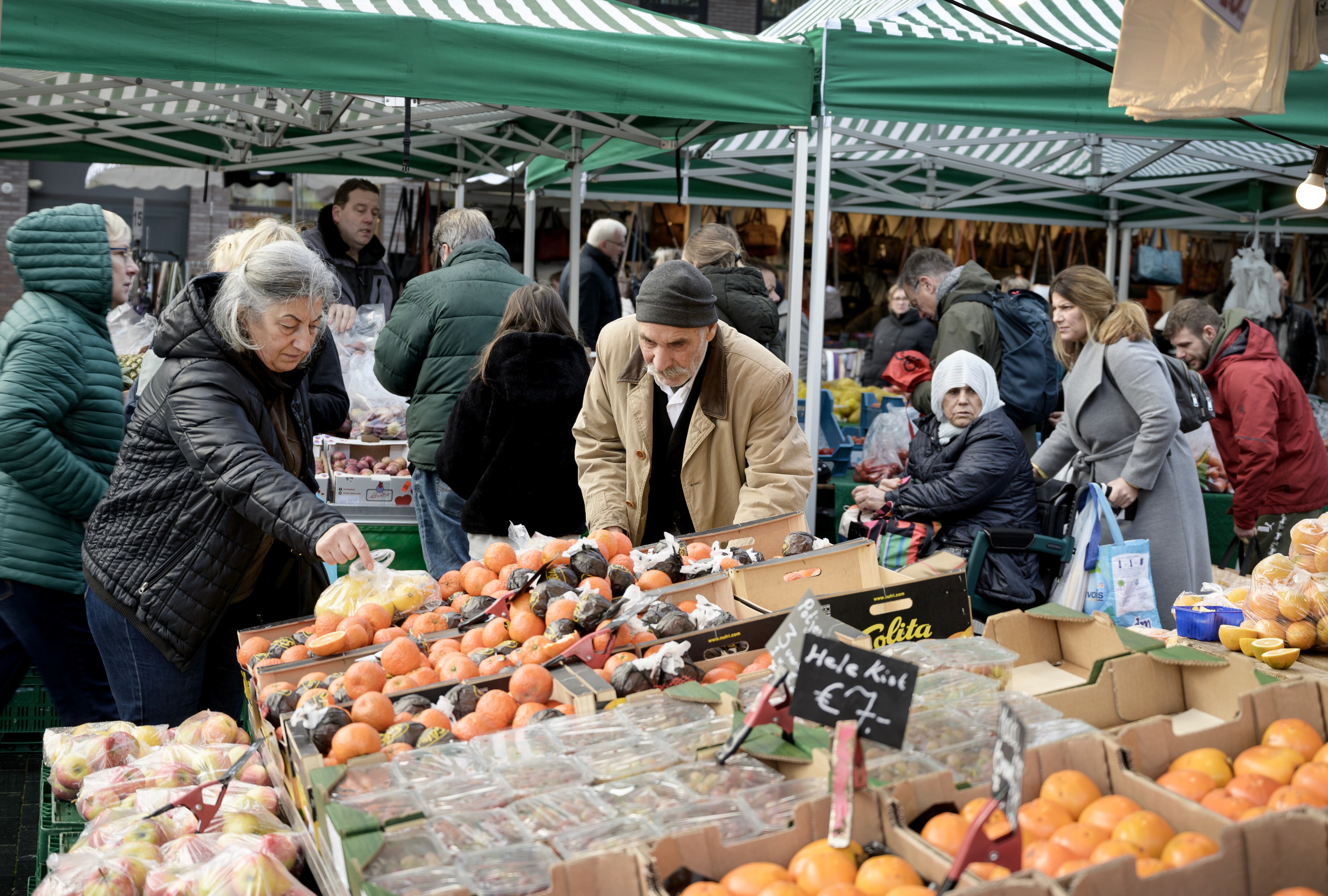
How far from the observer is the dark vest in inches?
133

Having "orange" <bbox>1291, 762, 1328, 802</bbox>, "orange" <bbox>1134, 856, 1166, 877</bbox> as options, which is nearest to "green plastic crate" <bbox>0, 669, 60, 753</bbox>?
"orange" <bbox>1134, 856, 1166, 877</bbox>

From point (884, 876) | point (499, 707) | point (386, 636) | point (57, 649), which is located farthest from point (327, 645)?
point (57, 649)

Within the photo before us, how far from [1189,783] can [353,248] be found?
18.1ft

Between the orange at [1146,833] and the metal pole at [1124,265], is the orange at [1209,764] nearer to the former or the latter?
the orange at [1146,833]

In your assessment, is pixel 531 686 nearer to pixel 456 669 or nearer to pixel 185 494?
pixel 456 669

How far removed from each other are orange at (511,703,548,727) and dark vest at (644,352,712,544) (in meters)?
1.41

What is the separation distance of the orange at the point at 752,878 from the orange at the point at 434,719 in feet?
2.49

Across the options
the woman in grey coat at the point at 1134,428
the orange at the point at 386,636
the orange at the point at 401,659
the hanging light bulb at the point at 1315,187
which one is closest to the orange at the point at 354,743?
the orange at the point at 401,659

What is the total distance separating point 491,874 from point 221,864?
1.93ft

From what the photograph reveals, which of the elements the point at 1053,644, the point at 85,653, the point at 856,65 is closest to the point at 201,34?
the point at 85,653

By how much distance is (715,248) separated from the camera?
5039mm

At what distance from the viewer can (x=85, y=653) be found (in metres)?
3.81

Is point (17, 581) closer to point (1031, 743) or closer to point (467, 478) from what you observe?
point (467, 478)

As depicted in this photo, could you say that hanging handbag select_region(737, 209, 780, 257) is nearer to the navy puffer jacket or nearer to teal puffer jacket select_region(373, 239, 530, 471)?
teal puffer jacket select_region(373, 239, 530, 471)
